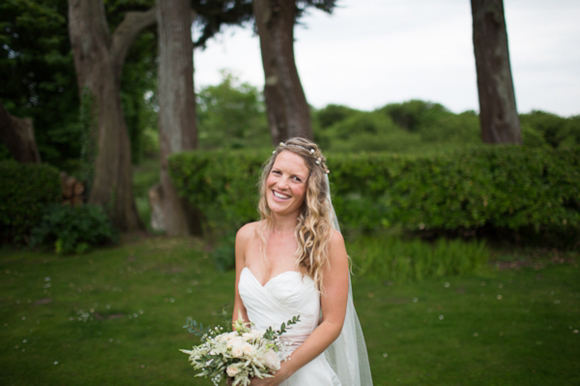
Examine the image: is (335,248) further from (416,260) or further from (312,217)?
(416,260)

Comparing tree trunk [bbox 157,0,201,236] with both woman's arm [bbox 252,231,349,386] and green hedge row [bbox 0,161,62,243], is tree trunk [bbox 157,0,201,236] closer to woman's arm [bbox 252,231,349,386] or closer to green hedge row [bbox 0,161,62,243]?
green hedge row [bbox 0,161,62,243]

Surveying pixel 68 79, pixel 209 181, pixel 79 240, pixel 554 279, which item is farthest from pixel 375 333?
pixel 68 79

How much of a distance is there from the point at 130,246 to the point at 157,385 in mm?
5378

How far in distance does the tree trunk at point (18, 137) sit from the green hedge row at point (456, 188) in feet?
16.6

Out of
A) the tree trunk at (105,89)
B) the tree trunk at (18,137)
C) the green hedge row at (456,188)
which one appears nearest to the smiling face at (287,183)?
the green hedge row at (456,188)

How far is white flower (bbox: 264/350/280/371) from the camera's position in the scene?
1926mm

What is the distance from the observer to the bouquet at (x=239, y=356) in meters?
1.87

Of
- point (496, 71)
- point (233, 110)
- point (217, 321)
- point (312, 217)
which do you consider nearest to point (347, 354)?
point (312, 217)

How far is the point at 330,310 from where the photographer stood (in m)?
2.28

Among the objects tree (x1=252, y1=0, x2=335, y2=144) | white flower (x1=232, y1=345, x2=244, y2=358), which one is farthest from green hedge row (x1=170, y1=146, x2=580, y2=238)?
white flower (x1=232, y1=345, x2=244, y2=358)

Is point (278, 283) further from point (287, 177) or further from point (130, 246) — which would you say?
point (130, 246)

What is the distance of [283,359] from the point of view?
2.16 meters

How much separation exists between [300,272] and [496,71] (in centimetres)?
697

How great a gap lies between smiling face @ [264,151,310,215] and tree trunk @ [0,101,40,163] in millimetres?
8415
